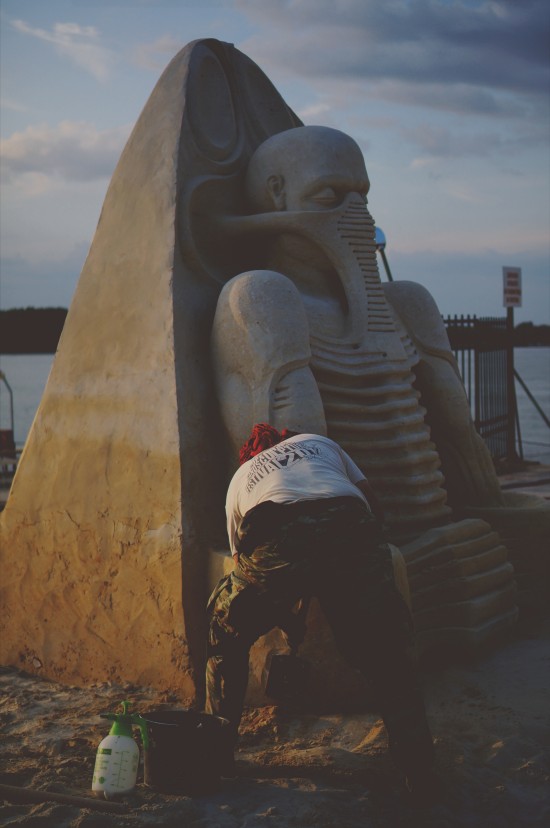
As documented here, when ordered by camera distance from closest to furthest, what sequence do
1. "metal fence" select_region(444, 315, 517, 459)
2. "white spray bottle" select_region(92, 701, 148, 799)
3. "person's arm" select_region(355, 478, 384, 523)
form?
"white spray bottle" select_region(92, 701, 148, 799)
"person's arm" select_region(355, 478, 384, 523)
"metal fence" select_region(444, 315, 517, 459)

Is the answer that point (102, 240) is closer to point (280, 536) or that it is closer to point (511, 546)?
point (280, 536)

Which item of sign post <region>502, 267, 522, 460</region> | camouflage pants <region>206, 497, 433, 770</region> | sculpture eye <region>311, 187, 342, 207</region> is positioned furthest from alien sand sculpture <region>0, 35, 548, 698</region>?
sign post <region>502, 267, 522, 460</region>

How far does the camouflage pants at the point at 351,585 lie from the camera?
11.4 ft

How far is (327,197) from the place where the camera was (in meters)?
5.21

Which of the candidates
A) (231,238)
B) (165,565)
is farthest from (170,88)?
(165,565)

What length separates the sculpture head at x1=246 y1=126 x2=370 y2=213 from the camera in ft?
16.9

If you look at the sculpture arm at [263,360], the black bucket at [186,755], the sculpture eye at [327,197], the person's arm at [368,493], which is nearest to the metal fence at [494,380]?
the sculpture eye at [327,197]

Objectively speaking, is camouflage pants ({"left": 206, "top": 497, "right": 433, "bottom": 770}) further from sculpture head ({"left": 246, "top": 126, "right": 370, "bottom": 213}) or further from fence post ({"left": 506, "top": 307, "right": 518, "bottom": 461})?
fence post ({"left": 506, "top": 307, "right": 518, "bottom": 461})

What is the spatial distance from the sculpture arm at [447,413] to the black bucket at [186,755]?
240 cm

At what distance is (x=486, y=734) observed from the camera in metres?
3.94

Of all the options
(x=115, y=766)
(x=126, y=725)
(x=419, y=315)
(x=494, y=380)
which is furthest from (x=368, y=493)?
(x=494, y=380)

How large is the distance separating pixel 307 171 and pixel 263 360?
118 cm

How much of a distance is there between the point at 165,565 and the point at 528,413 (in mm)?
23575

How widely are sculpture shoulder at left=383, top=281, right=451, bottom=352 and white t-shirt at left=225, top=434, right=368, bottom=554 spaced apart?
5.93ft
